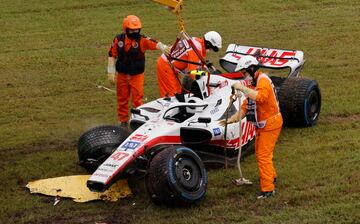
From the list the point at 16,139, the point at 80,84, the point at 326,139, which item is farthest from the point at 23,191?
the point at 80,84

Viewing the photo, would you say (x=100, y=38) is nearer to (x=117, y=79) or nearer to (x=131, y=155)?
(x=117, y=79)

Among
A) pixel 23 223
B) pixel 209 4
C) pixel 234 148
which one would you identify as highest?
pixel 209 4

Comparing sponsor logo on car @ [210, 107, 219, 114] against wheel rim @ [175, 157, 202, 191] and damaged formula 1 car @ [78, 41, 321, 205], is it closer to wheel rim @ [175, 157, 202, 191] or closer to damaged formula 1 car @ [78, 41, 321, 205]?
damaged formula 1 car @ [78, 41, 321, 205]

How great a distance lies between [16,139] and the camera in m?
12.4

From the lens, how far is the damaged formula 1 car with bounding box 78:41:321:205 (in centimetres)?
877

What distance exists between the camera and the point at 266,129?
30.2 feet

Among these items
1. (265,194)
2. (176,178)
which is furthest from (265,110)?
(176,178)

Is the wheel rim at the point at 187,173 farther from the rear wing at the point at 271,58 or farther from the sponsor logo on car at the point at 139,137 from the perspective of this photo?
the rear wing at the point at 271,58

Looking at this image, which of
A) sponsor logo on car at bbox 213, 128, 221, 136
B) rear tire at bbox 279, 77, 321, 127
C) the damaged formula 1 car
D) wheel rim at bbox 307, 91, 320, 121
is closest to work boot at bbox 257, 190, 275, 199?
the damaged formula 1 car

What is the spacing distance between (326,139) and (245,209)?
3.20 m

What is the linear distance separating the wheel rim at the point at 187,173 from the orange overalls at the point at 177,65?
3.12 metres

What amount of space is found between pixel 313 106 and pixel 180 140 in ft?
11.2

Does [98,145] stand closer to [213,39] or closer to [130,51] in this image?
[130,51]

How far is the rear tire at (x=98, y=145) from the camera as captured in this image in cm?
984
